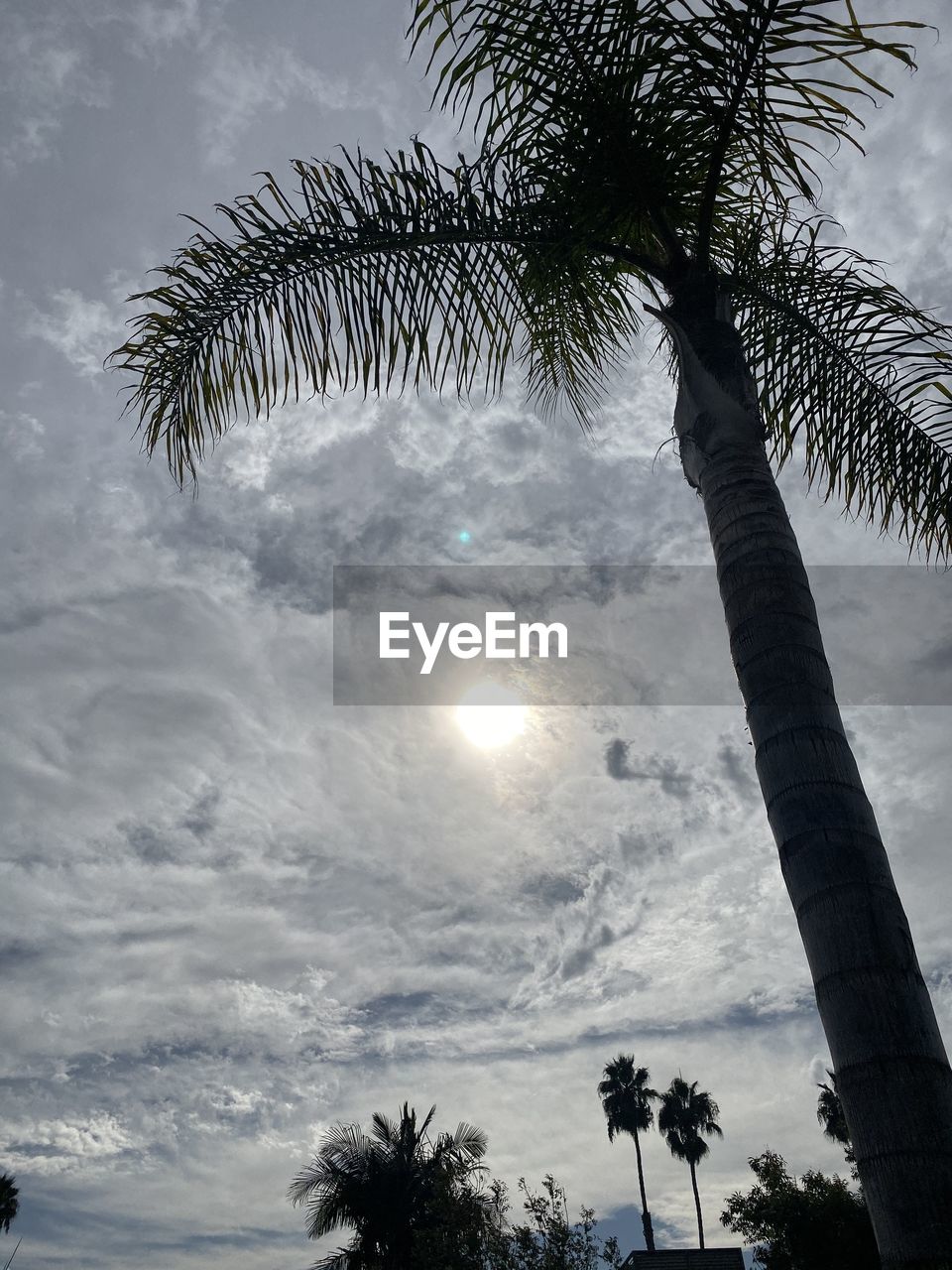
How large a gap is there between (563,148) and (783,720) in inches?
157

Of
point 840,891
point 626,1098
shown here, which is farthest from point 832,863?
point 626,1098

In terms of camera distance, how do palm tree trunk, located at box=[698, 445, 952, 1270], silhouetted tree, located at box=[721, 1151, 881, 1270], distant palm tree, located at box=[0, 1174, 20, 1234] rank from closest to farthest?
1. palm tree trunk, located at box=[698, 445, 952, 1270]
2. silhouetted tree, located at box=[721, 1151, 881, 1270]
3. distant palm tree, located at box=[0, 1174, 20, 1234]

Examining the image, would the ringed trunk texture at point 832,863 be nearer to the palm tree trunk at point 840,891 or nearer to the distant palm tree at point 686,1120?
the palm tree trunk at point 840,891

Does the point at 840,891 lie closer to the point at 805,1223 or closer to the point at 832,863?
the point at 832,863

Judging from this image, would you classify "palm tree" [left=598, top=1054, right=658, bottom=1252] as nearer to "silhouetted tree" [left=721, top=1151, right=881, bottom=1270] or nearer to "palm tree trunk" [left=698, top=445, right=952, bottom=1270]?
"silhouetted tree" [left=721, top=1151, right=881, bottom=1270]

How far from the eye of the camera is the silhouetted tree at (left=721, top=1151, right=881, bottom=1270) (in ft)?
78.0

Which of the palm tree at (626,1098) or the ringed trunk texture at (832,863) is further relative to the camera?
the palm tree at (626,1098)

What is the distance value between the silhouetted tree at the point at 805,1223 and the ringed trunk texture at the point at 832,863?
24.7m

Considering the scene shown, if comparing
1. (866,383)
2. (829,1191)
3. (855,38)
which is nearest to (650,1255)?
(829,1191)

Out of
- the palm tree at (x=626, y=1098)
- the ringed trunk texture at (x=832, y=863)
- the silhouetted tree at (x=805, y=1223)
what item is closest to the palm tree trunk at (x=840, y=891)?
the ringed trunk texture at (x=832, y=863)

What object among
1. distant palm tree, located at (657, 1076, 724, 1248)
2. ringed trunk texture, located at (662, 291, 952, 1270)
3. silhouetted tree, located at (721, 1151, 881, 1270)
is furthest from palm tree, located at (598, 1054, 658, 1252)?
ringed trunk texture, located at (662, 291, 952, 1270)

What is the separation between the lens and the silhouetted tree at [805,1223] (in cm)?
2378

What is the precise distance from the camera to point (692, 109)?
18.9 feet

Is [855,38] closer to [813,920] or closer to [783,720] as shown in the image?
[783,720]
